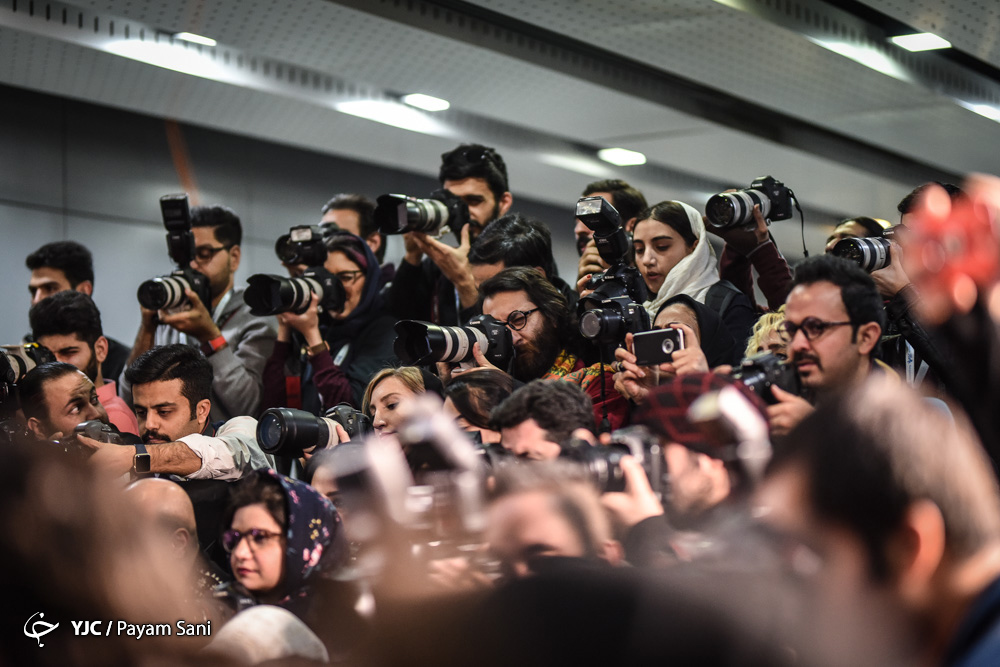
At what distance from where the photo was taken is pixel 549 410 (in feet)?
4.77

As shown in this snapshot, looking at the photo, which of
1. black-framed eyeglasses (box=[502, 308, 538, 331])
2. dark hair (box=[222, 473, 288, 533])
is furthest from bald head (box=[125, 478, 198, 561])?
black-framed eyeglasses (box=[502, 308, 538, 331])

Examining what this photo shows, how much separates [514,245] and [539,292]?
290mm

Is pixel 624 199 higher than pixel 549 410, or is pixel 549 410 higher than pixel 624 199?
pixel 624 199

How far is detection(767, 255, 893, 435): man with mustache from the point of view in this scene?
152 centimetres

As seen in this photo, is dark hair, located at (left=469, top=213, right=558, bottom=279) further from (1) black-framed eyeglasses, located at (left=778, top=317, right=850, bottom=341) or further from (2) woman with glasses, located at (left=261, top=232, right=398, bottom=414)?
(1) black-framed eyeglasses, located at (left=778, top=317, right=850, bottom=341)

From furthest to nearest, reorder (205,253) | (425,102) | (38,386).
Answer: (425,102), (205,253), (38,386)

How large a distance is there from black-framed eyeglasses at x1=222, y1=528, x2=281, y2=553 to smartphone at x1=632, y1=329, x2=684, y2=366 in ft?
1.86

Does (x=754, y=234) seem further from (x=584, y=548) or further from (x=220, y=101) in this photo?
(x=220, y=101)

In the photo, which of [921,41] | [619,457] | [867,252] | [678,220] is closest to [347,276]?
[678,220]

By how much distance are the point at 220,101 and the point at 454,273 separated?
6.34 ft

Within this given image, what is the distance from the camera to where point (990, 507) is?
0.78m

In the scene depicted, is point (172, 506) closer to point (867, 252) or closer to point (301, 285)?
point (301, 285)

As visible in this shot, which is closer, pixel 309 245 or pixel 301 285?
pixel 301 285

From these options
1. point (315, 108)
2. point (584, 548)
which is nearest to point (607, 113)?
point (315, 108)
